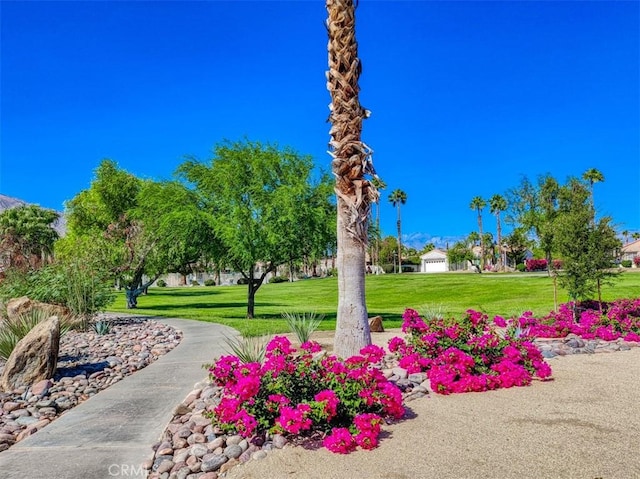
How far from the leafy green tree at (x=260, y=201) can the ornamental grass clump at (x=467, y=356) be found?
813 centimetres

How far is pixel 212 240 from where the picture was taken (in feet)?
55.9

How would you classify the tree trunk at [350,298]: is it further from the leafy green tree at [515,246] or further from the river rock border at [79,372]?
the leafy green tree at [515,246]

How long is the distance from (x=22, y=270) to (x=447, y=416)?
16.6 meters

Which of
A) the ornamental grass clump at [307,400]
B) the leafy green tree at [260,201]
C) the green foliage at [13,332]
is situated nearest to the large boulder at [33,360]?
the green foliage at [13,332]

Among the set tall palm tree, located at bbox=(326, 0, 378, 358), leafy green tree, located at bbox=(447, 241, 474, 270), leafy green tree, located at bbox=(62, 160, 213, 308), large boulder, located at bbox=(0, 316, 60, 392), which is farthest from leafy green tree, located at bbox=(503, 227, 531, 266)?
large boulder, located at bbox=(0, 316, 60, 392)

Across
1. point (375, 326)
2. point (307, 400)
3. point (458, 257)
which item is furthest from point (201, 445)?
point (458, 257)

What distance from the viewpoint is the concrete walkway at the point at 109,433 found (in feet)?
14.2

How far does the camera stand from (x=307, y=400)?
5180 millimetres

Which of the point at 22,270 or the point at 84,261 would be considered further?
the point at 22,270

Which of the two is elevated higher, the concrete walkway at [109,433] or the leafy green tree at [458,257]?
the leafy green tree at [458,257]

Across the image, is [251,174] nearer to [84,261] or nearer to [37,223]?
[84,261]

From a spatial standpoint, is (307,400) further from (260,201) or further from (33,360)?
(260,201)

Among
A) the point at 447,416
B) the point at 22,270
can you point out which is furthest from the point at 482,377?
the point at 22,270

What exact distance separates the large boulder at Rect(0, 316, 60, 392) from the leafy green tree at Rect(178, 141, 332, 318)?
806 cm
